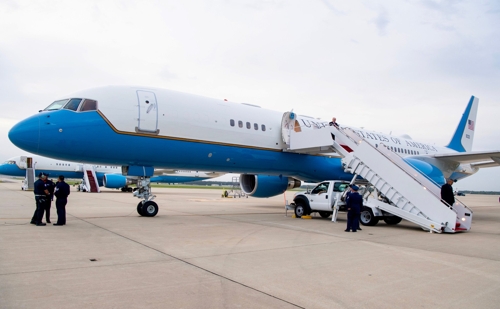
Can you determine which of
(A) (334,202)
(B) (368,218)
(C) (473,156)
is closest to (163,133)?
(A) (334,202)

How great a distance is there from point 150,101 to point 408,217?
8.48 meters

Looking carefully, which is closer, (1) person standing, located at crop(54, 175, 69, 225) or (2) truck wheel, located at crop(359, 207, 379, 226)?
(1) person standing, located at crop(54, 175, 69, 225)

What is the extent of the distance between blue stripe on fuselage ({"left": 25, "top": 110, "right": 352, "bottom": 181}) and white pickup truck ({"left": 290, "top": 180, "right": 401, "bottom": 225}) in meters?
Answer: 1.82

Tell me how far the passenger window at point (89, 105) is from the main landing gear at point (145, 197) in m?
2.62

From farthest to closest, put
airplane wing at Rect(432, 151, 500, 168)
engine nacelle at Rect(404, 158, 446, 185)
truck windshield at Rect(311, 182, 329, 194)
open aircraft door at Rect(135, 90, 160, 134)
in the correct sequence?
engine nacelle at Rect(404, 158, 446, 185)
airplane wing at Rect(432, 151, 500, 168)
truck windshield at Rect(311, 182, 329, 194)
open aircraft door at Rect(135, 90, 160, 134)

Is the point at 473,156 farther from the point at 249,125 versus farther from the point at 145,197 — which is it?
the point at 145,197

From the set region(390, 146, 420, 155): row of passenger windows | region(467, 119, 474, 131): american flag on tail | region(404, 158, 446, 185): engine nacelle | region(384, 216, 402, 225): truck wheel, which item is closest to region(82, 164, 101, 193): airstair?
region(390, 146, 420, 155): row of passenger windows

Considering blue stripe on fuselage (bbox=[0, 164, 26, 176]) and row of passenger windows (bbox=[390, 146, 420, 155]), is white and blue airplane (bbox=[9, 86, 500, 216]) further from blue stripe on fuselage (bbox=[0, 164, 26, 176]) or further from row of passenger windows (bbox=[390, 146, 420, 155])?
blue stripe on fuselage (bbox=[0, 164, 26, 176])

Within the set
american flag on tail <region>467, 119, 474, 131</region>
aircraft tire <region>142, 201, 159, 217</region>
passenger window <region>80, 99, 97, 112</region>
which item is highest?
american flag on tail <region>467, 119, 474, 131</region>

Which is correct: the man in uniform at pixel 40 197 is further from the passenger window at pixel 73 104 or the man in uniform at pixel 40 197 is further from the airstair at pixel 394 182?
the airstair at pixel 394 182

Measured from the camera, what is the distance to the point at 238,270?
5156mm

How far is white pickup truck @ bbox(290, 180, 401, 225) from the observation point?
448 inches

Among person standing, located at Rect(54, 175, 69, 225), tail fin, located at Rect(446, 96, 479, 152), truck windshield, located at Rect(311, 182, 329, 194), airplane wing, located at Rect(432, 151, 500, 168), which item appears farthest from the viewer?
tail fin, located at Rect(446, 96, 479, 152)

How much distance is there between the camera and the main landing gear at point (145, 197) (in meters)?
11.5
